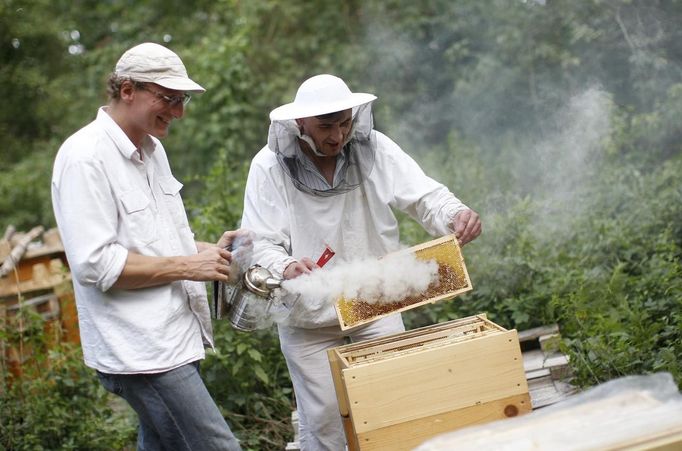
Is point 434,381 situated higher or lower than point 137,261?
lower

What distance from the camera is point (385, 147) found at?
3.03 m

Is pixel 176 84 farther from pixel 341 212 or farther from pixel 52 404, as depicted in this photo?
pixel 52 404

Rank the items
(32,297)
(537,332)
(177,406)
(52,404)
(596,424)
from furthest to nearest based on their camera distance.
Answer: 1. (32,297)
2. (537,332)
3. (52,404)
4. (177,406)
5. (596,424)

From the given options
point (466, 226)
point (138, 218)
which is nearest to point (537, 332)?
point (466, 226)

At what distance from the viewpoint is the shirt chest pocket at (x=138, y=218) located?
243 cm

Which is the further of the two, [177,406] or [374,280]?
[374,280]

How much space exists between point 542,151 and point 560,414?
14.6 ft

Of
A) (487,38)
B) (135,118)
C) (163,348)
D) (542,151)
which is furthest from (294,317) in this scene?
(487,38)

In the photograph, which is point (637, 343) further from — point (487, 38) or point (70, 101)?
point (70, 101)

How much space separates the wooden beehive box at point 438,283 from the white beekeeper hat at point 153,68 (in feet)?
3.00

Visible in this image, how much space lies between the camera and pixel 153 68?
246cm

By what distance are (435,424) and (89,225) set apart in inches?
47.2

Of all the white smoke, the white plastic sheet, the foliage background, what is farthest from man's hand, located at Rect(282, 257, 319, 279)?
the foliage background

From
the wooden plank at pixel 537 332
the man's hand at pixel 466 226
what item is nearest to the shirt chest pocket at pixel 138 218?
the man's hand at pixel 466 226
